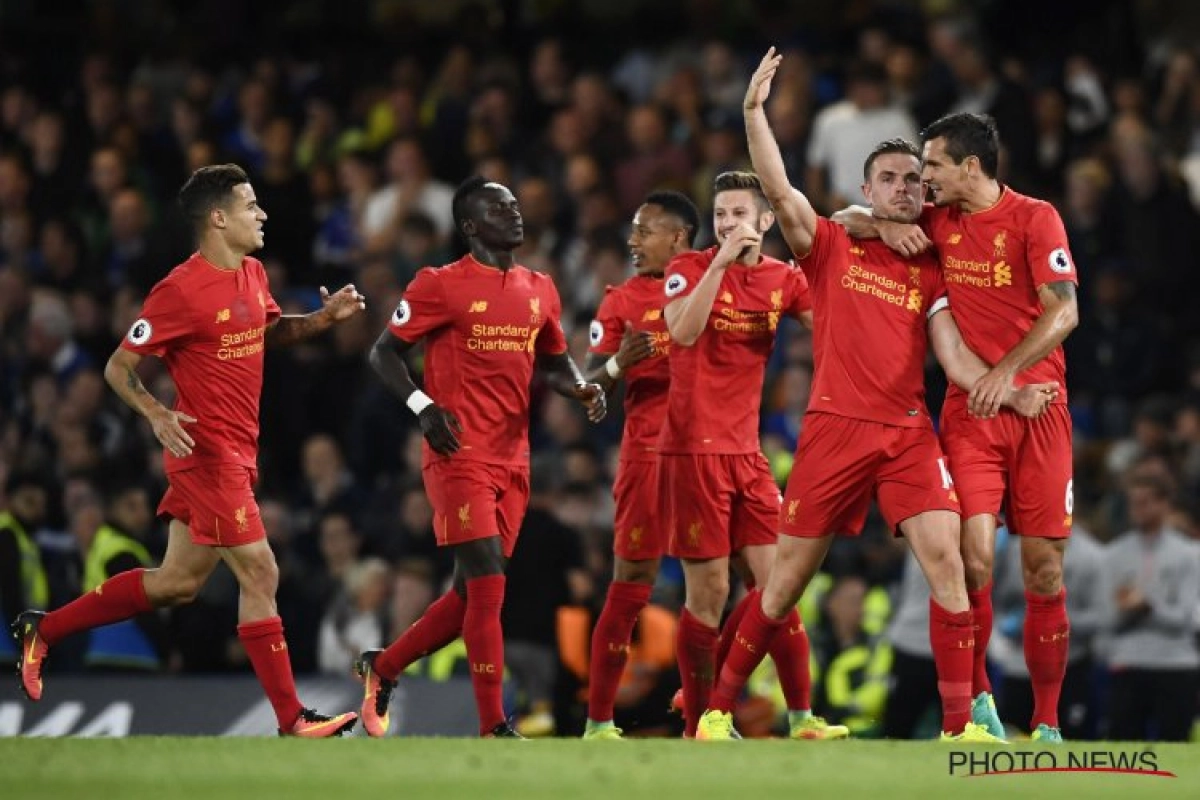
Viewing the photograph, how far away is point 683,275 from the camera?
396 inches

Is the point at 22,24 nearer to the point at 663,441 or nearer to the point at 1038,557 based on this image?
the point at 663,441

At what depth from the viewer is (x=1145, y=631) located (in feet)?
42.5

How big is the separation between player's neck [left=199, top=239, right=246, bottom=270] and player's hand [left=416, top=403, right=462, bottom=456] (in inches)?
39.5

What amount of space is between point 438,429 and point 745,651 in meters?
1.57

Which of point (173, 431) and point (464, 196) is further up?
point (464, 196)

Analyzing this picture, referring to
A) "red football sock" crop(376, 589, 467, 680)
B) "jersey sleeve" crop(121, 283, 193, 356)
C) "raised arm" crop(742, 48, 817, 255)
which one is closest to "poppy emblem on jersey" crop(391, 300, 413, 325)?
"jersey sleeve" crop(121, 283, 193, 356)

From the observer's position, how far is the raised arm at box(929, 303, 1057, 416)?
30.3 feet

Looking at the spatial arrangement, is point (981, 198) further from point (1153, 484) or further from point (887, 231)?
point (1153, 484)

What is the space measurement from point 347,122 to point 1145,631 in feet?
28.6

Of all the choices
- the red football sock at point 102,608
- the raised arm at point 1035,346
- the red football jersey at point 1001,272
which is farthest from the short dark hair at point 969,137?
the red football sock at point 102,608

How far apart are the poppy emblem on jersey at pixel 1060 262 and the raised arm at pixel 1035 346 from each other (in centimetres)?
5

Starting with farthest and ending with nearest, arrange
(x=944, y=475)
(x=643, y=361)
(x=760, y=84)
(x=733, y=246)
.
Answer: (x=643, y=361) → (x=733, y=246) → (x=944, y=475) → (x=760, y=84)

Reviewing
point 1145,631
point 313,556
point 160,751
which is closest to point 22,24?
point 313,556

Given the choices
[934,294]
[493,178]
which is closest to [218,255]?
[934,294]
